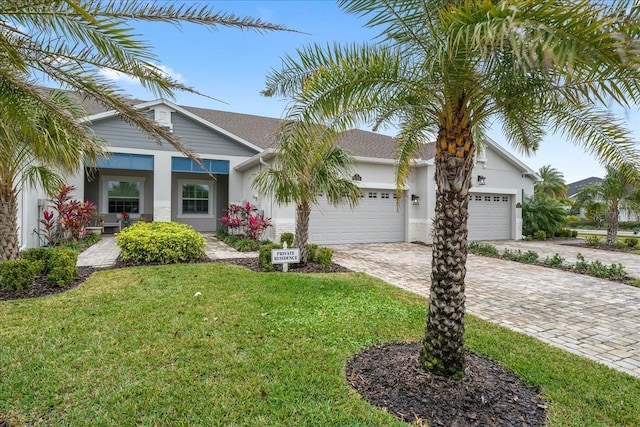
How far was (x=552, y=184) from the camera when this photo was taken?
36250 mm

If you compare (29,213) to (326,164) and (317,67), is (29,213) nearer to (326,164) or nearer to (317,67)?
(326,164)

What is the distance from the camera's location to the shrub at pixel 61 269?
650cm

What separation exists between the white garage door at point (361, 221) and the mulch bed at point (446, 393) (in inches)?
405

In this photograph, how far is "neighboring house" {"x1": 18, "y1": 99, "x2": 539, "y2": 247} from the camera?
14.2 m

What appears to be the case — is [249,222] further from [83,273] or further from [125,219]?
[125,219]

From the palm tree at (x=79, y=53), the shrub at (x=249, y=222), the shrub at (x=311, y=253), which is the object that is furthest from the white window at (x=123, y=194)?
the palm tree at (x=79, y=53)

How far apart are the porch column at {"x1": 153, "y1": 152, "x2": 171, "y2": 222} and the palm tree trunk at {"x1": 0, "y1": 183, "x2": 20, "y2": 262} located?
8.07 m

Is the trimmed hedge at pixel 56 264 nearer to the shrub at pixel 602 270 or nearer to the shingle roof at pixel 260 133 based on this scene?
the shingle roof at pixel 260 133

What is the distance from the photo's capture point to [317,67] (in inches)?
135

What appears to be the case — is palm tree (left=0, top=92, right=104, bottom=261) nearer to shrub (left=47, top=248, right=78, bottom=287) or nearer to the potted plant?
shrub (left=47, top=248, right=78, bottom=287)

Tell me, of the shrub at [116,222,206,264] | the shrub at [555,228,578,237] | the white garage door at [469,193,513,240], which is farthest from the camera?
the shrub at [555,228,578,237]

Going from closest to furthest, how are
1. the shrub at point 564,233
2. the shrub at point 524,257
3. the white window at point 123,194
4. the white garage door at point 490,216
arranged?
1. the shrub at point 524,257
2. the white window at point 123,194
3. the white garage door at point 490,216
4. the shrub at point 564,233

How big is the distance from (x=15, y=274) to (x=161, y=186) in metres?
9.13

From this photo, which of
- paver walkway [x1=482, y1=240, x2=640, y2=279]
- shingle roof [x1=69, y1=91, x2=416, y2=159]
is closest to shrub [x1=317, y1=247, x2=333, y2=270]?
shingle roof [x1=69, y1=91, x2=416, y2=159]
